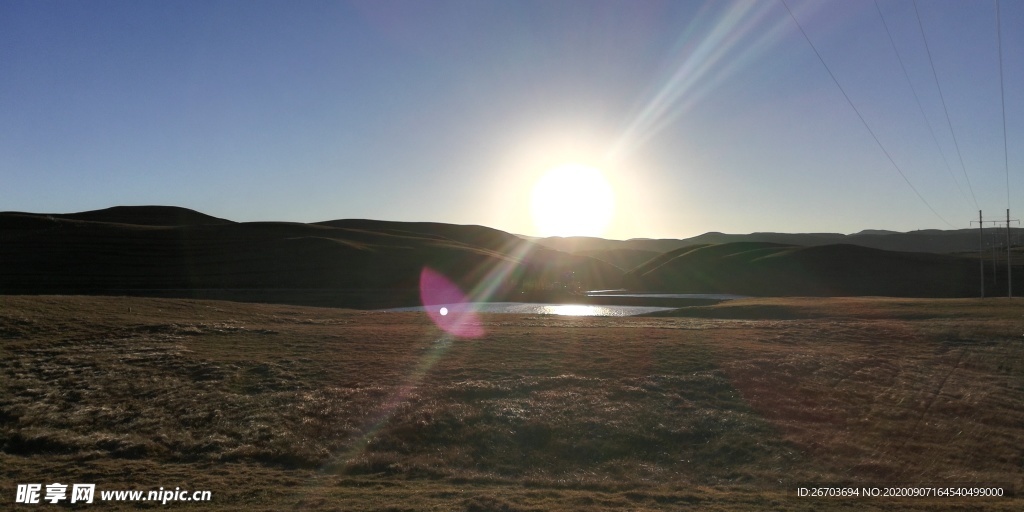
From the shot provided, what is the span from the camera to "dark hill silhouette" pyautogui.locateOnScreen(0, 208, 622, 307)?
324 feet

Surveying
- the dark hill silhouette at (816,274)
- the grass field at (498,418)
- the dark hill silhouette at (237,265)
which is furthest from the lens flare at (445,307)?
the dark hill silhouette at (816,274)

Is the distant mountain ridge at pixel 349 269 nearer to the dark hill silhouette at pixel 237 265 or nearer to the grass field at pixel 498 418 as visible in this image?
the dark hill silhouette at pixel 237 265

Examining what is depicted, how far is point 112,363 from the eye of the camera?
29.7 m

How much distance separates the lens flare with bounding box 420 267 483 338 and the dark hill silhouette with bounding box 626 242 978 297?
55.8 m

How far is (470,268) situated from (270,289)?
46.2 meters

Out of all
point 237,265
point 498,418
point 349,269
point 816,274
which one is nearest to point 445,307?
point 349,269

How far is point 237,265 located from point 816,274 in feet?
406

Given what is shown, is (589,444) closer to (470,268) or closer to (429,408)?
(429,408)

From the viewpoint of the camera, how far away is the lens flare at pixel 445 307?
50.2 m

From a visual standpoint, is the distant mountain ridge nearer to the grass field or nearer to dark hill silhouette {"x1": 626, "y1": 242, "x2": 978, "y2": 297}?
dark hill silhouette {"x1": 626, "y1": 242, "x2": 978, "y2": 297}

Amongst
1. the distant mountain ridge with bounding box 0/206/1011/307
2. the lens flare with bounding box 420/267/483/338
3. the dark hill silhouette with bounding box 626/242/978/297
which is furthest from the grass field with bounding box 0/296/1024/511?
the dark hill silhouette with bounding box 626/242/978/297

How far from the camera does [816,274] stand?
144 m

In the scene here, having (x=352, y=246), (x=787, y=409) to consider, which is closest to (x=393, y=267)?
(x=352, y=246)

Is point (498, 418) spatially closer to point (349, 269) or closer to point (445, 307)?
point (445, 307)
